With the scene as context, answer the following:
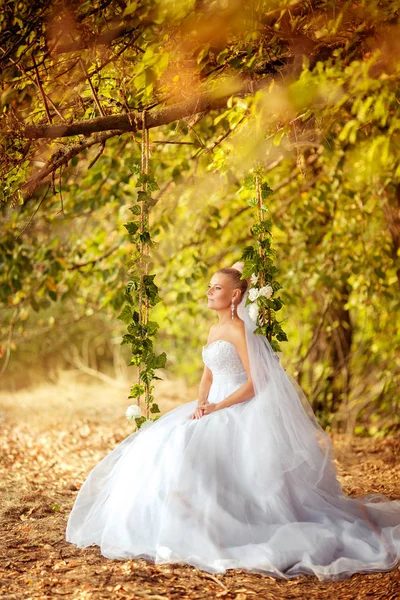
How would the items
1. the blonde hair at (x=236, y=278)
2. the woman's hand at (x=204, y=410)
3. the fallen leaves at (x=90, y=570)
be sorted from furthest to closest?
the blonde hair at (x=236, y=278) < the woman's hand at (x=204, y=410) < the fallen leaves at (x=90, y=570)

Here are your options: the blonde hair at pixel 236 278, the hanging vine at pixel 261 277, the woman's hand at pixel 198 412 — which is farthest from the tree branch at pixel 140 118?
the woman's hand at pixel 198 412

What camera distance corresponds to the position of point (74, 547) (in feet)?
13.1

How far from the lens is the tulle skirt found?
3521 millimetres

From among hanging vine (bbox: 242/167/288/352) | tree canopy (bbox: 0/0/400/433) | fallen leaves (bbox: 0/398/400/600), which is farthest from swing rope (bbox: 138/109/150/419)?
fallen leaves (bbox: 0/398/400/600)

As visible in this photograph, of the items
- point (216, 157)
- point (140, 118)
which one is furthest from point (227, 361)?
point (140, 118)

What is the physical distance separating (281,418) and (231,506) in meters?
0.57

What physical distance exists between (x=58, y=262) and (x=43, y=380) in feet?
30.6

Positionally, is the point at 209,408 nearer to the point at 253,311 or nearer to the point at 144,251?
the point at 253,311

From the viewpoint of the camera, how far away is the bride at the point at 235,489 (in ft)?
11.6

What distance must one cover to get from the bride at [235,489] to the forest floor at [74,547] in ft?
0.27

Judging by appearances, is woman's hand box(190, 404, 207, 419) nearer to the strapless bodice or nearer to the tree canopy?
the strapless bodice

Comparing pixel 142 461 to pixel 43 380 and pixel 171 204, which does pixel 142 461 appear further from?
pixel 43 380

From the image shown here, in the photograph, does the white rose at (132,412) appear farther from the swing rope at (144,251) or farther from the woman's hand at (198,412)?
the woman's hand at (198,412)

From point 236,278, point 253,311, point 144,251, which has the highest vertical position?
point 144,251
